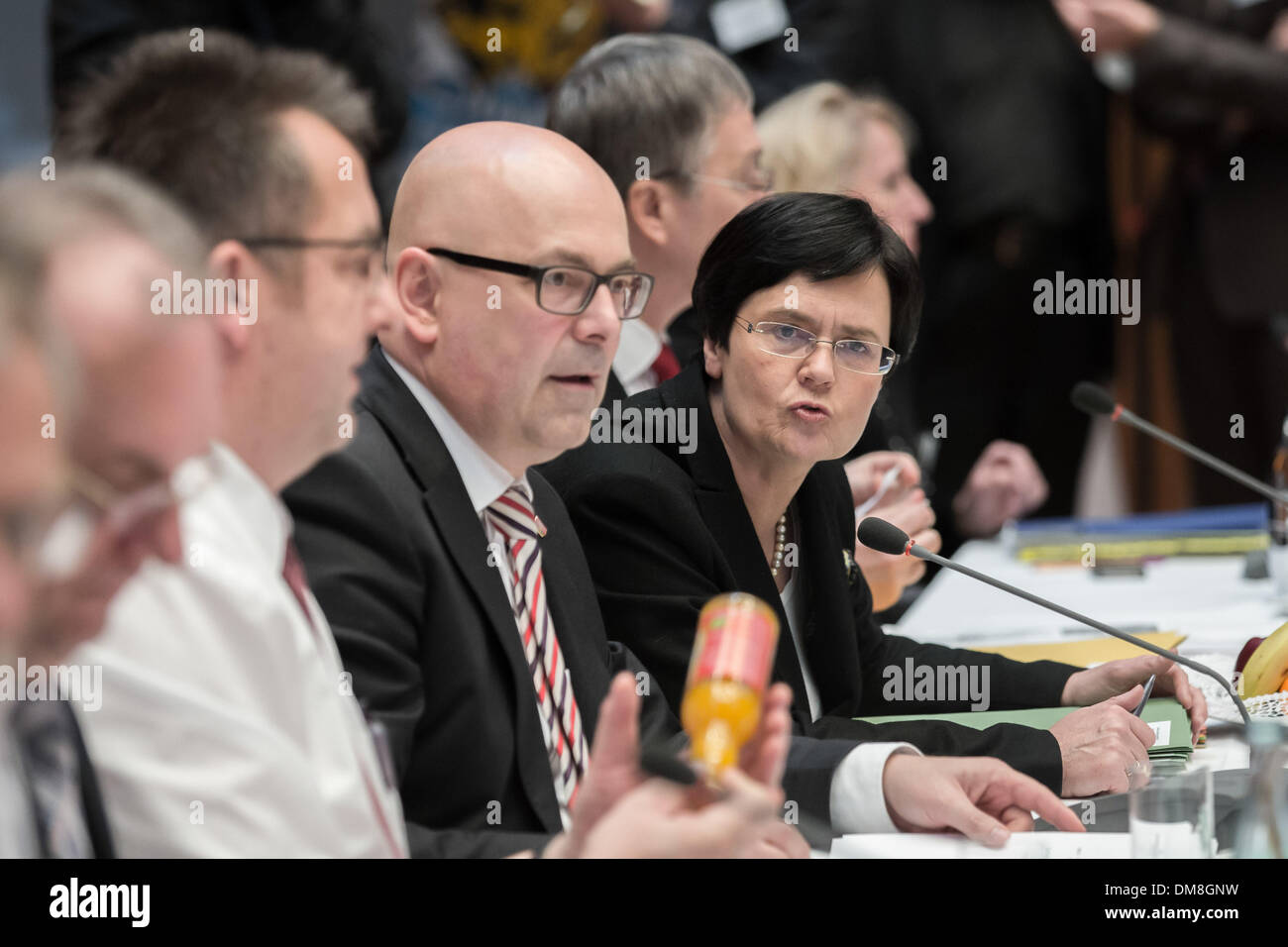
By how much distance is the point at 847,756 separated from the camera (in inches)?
68.4

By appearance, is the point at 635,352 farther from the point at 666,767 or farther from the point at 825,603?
the point at 666,767

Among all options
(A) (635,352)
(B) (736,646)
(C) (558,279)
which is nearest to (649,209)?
(A) (635,352)

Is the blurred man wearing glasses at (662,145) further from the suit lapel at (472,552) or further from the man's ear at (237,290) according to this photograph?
the man's ear at (237,290)

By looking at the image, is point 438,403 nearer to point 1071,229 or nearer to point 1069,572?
point 1069,572

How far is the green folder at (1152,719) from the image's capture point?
6.20 feet

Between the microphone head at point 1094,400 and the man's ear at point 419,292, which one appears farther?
the microphone head at point 1094,400

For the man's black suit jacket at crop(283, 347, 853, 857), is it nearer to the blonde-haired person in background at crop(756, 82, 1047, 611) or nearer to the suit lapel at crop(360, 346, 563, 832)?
the suit lapel at crop(360, 346, 563, 832)

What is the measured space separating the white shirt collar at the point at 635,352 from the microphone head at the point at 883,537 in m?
0.72

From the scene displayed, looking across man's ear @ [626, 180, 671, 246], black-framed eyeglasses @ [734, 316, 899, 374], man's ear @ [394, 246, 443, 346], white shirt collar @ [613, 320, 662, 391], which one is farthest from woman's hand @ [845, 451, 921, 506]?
man's ear @ [394, 246, 443, 346]

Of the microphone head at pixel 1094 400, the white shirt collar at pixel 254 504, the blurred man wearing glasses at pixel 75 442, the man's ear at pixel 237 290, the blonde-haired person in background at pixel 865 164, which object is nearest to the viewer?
the blurred man wearing glasses at pixel 75 442

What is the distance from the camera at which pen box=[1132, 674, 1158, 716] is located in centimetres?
198

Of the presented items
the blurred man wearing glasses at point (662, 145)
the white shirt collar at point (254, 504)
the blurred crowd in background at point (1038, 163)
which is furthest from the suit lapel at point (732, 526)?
the blurred crowd in background at point (1038, 163)

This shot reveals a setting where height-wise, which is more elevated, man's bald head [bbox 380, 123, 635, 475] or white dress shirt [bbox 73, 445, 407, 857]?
man's bald head [bbox 380, 123, 635, 475]

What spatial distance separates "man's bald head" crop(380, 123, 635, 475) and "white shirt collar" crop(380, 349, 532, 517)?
0.5 inches
